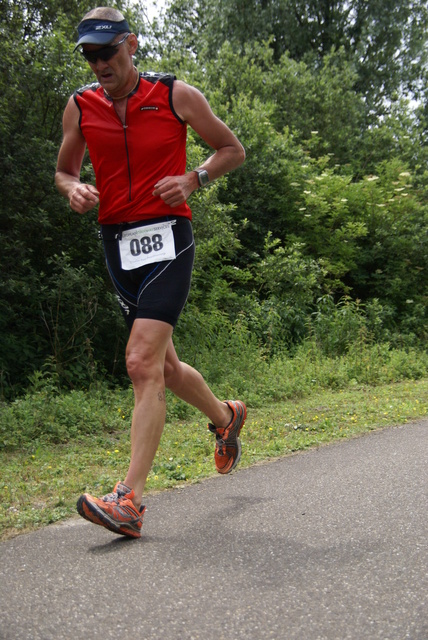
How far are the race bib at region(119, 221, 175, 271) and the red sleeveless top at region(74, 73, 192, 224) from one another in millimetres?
70

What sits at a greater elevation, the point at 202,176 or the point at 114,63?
the point at 114,63

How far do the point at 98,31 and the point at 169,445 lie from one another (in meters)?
3.46

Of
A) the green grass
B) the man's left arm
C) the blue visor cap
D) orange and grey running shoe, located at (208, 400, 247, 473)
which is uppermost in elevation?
the blue visor cap

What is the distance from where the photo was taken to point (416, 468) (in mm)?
4957

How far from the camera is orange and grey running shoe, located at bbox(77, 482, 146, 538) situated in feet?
11.1

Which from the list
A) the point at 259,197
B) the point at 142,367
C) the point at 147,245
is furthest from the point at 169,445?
the point at 259,197

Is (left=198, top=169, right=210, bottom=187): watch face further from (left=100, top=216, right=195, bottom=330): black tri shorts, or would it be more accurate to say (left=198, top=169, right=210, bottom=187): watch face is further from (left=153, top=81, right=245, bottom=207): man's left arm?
(left=100, top=216, right=195, bottom=330): black tri shorts

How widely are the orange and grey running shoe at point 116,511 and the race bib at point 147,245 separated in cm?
114

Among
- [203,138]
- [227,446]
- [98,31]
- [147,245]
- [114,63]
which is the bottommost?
[227,446]

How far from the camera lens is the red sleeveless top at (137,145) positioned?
385 cm

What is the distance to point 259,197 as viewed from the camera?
1512 centimetres

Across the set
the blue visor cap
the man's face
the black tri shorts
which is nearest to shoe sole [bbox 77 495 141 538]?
the black tri shorts

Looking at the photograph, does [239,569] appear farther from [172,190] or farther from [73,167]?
[73,167]

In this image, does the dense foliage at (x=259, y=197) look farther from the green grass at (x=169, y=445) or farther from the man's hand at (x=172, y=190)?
the man's hand at (x=172, y=190)
